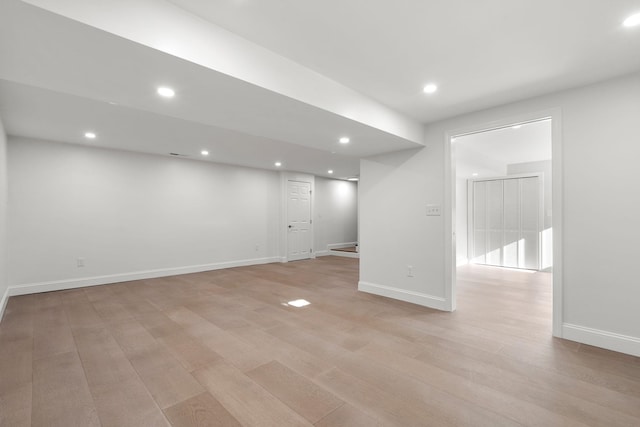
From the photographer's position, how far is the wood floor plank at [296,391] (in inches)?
70.5

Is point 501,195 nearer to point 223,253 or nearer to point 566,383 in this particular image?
point 566,383

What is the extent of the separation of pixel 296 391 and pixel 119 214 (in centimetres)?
508

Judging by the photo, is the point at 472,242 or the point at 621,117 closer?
the point at 621,117

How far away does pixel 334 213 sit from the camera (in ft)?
31.1

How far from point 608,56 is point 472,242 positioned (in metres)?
5.71

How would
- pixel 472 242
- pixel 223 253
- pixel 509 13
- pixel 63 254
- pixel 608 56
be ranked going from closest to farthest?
pixel 509 13
pixel 608 56
pixel 63 254
pixel 223 253
pixel 472 242

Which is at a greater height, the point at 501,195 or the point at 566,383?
the point at 501,195

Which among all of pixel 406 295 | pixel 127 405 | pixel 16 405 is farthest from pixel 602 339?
pixel 16 405

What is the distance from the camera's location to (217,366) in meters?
2.33

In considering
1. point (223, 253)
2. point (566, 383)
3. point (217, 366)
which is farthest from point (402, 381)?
point (223, 253)

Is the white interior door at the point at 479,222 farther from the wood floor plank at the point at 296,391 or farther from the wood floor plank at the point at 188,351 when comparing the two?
the wood floor plank at the point at 188,351

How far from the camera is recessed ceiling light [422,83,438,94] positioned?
110 inches

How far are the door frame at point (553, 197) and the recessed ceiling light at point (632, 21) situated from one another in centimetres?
107

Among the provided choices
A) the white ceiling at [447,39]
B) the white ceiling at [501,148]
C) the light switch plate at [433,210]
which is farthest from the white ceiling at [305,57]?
the white ceiling at [501,148]
